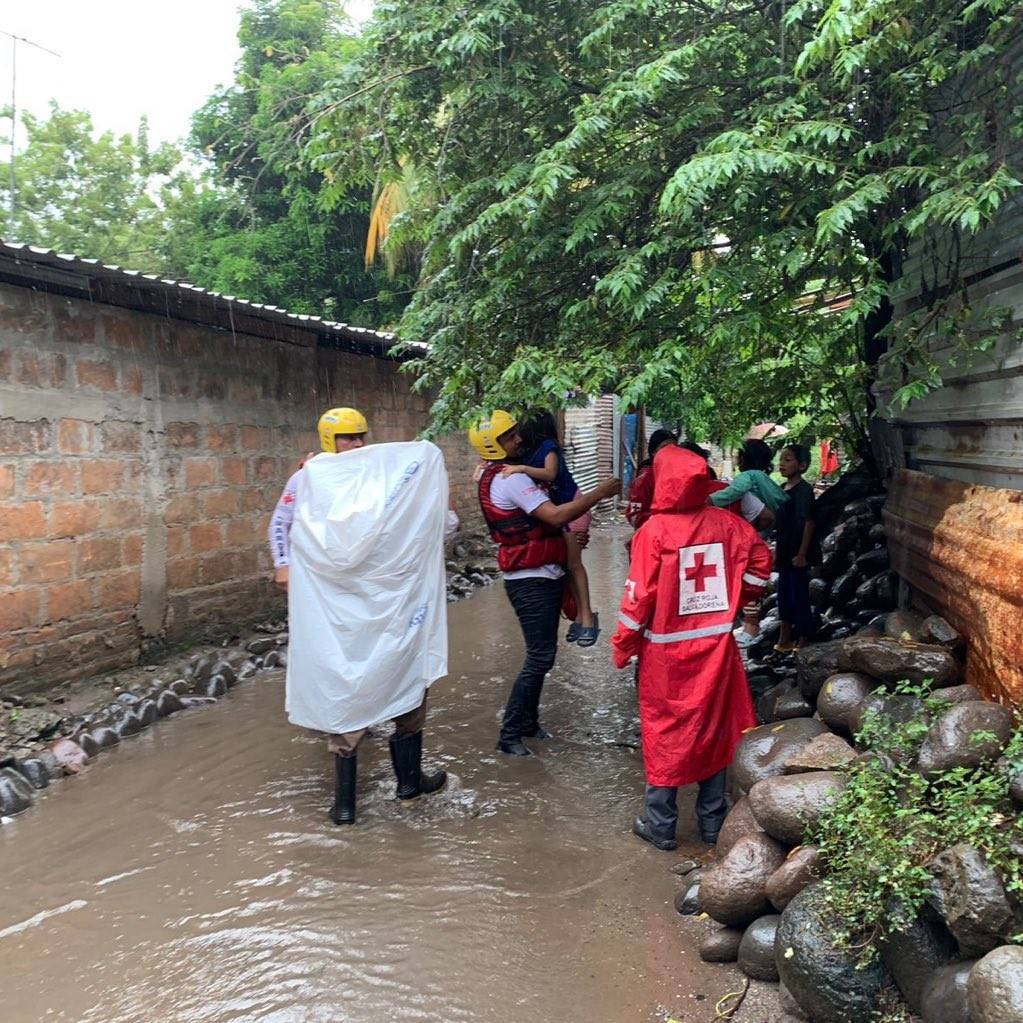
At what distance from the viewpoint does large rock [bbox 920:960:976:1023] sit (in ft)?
7.57

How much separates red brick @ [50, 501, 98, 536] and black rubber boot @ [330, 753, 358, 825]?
2.74 metres

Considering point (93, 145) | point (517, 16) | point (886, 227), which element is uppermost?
point (93, 145)

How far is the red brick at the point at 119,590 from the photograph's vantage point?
600 cm

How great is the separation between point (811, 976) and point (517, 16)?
4.44m

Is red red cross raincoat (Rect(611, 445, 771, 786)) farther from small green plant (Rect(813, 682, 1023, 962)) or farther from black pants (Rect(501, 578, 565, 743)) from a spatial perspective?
black pants (Rect(501, 578, 565, 743))

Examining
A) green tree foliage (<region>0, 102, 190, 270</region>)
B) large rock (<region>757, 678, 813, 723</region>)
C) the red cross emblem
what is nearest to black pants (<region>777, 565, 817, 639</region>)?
Answer: large rock (<region>757, 678, 813, 723</region>)

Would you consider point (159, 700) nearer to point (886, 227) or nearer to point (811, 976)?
point (811, 976)

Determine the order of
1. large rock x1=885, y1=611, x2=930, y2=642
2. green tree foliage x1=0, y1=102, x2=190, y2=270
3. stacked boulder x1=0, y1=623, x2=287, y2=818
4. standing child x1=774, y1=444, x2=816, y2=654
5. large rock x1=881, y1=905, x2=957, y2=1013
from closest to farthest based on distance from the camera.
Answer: large rock x1=881, y1=905, x2=957, y2=1013
large rock x1=885, y1=611, x2=930, y2=642
stacked boulder x1=0, y1=623, x2=287, y2=818
standing child x1=774, y1=444, x2=816, y2=654
green tree foliage x1=0, y1=102, x2=190, y2=270

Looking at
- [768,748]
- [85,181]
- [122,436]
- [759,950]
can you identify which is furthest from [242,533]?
[85,181]

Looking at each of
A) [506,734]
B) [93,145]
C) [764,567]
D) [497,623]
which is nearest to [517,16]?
[764,567]

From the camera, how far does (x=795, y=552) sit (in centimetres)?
623

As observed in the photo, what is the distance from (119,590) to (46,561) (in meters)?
0.66

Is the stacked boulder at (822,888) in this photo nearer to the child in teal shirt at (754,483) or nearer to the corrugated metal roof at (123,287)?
the child in teal shirt at (754,483)

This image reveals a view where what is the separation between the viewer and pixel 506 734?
5.14 m
